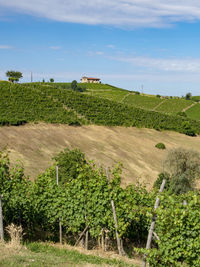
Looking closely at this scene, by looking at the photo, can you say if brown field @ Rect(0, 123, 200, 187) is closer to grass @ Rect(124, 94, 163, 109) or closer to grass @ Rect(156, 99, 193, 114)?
grass @ Rect(156, 99, 193, 114)

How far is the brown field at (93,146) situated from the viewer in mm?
32481

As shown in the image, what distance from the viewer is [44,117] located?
46.9 m

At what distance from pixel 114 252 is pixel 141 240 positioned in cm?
237

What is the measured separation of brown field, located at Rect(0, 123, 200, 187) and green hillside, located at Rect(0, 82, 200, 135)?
7.67 ft

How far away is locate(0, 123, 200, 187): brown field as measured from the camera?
32.5m

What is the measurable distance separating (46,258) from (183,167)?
77.5 ft

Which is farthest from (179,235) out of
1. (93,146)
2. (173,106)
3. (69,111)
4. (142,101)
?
(142,101)

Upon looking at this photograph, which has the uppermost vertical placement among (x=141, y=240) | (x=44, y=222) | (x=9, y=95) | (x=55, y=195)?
(x=9, y=95)

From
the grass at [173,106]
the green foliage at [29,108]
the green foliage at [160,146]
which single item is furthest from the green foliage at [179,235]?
the grass at [173,106]

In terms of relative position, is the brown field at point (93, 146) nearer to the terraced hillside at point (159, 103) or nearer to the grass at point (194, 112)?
the grass at point (194, 112)

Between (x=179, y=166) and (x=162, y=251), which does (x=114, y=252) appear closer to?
(x=162, y=251)

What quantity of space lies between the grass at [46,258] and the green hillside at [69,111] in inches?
1249

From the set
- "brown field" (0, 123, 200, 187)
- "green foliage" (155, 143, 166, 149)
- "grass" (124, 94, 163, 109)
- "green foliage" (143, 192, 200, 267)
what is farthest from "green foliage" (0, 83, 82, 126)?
"grass" (124, 94, 163, 109)

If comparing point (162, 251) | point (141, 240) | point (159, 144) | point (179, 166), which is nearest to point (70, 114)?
point (159, 144)
